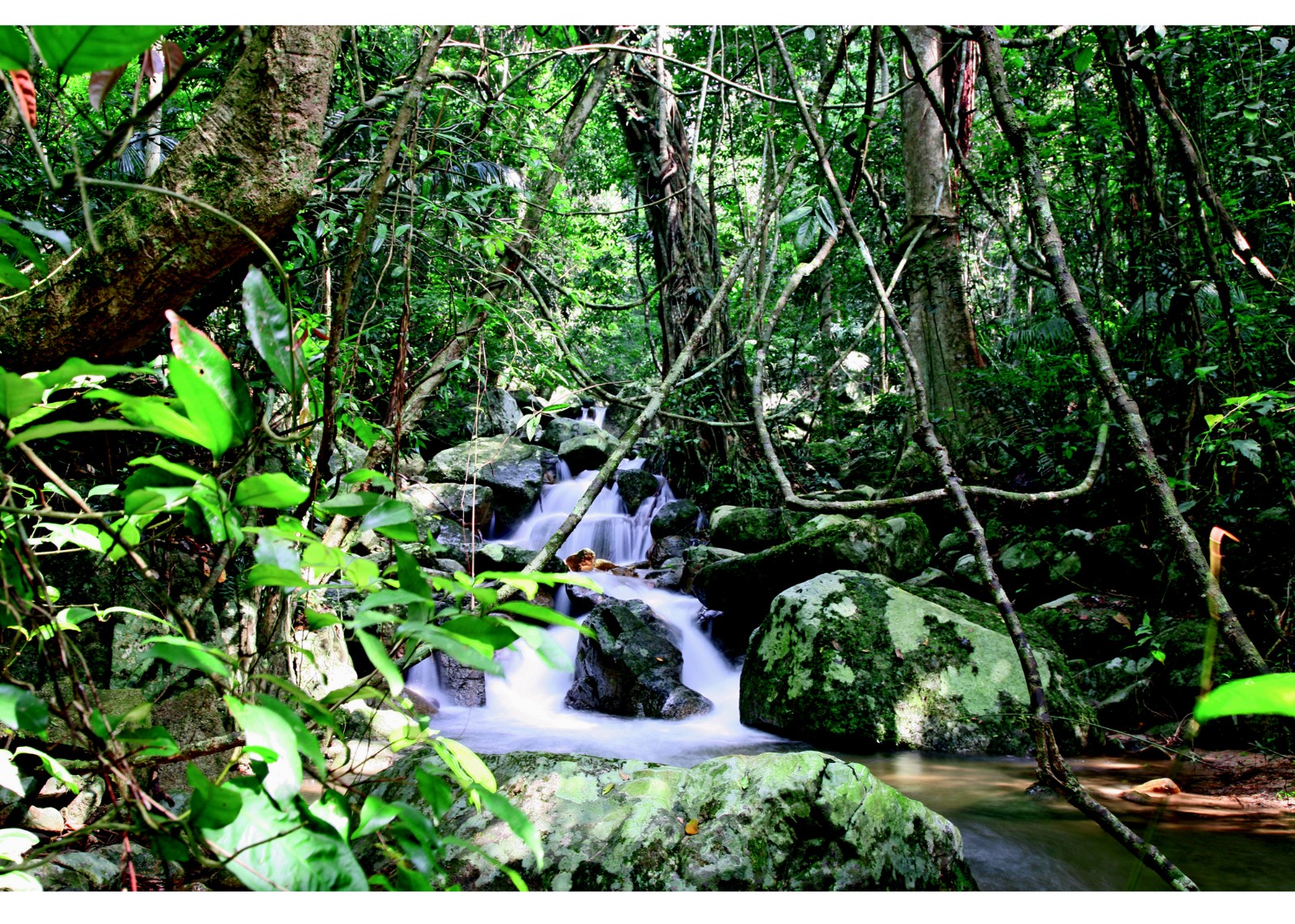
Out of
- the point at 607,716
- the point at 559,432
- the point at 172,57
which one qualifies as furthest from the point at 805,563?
the point at 559,432

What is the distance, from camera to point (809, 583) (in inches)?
157

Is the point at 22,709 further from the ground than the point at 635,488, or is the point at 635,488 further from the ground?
the point at 635,488

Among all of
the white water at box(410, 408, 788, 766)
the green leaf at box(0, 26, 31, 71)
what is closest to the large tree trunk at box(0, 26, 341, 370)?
the green leaf at box(0, 26, 31, 71)

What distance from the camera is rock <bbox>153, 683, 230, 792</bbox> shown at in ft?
8.25

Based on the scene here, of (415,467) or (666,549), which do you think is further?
(415,467)

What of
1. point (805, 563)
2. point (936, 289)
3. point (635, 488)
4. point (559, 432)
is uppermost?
point (936, 289)

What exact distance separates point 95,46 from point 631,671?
424cm

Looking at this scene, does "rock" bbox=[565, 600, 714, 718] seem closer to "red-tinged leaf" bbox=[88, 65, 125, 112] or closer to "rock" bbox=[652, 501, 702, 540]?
"rock" bbox=[652, 501, 702, 540]

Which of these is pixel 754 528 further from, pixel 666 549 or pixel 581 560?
pixel 581 560

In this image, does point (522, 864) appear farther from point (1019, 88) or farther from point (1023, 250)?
point (1019, 88)

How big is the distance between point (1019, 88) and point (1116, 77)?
13.5 ft

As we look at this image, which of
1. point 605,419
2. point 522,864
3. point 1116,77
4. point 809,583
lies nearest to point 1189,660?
point 809,583

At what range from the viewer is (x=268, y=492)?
0.70m

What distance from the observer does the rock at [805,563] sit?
16.3ft
